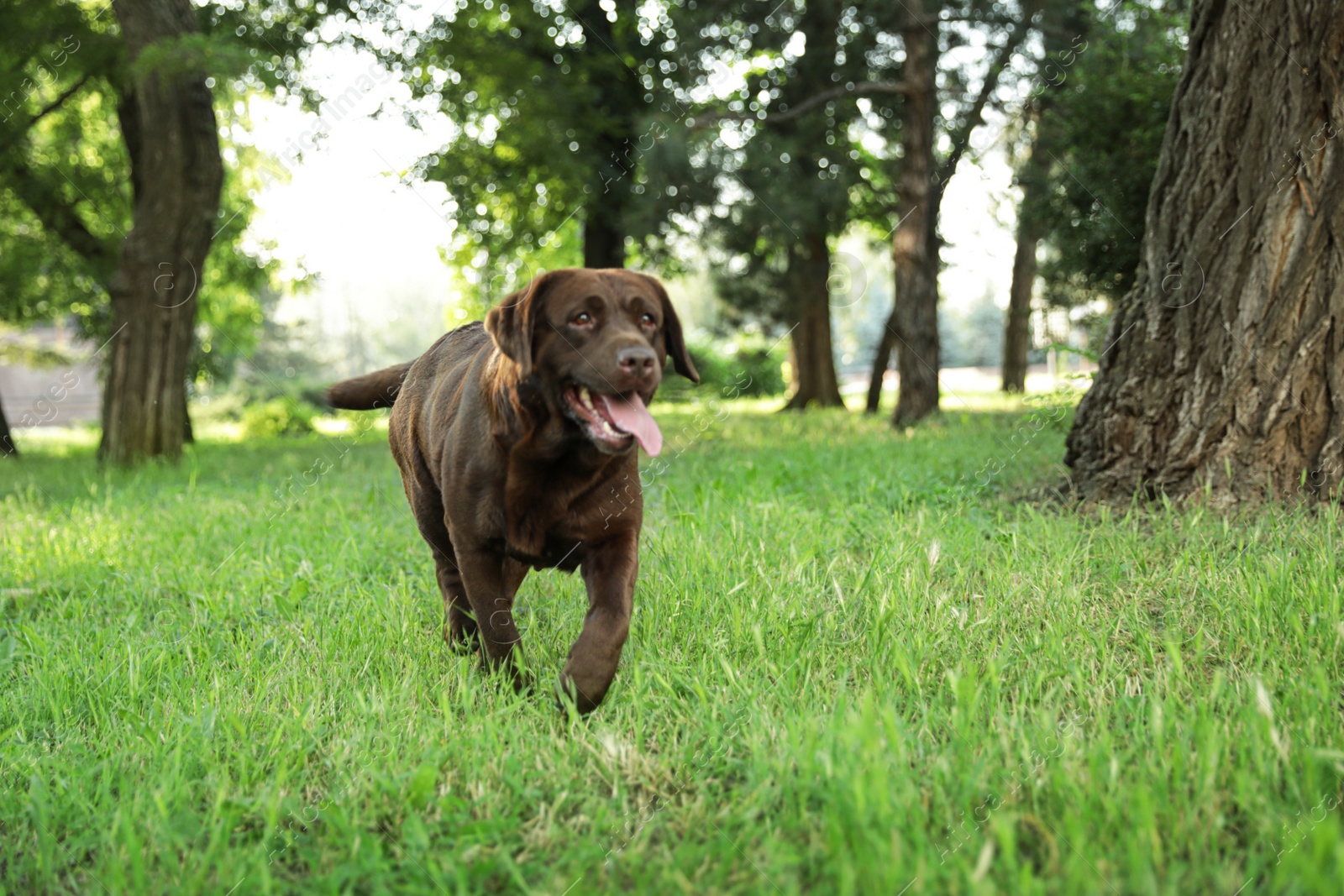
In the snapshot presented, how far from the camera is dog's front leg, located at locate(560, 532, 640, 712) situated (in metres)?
2.72

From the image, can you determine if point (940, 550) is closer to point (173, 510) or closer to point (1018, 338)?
point (173, 510)

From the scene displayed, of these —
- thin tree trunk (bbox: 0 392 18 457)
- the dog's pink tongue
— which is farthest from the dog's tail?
thin tree trunk (bbox: 0 392 18 457)

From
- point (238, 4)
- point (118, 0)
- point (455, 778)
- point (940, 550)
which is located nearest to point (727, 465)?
point (940, 550)

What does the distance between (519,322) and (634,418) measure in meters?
0.52

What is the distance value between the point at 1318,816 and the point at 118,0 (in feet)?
42.9

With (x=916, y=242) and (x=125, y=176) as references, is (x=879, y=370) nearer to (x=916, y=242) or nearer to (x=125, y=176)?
(x=916, y=242)

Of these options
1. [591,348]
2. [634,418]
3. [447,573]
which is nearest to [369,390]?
[447,573]

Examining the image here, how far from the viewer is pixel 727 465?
317 inches

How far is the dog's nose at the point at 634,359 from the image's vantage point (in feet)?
9.42

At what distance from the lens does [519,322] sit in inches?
119

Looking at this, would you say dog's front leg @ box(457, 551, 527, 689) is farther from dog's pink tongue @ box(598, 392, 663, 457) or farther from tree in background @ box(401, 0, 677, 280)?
tree in background @ box(401, 0, 677, 280)

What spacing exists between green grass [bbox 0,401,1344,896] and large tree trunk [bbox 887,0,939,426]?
7.70 metres

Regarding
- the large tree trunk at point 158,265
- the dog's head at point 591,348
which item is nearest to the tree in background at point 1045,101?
the dog's head at point 591,348

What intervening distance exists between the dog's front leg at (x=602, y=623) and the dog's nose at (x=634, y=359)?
59cm
